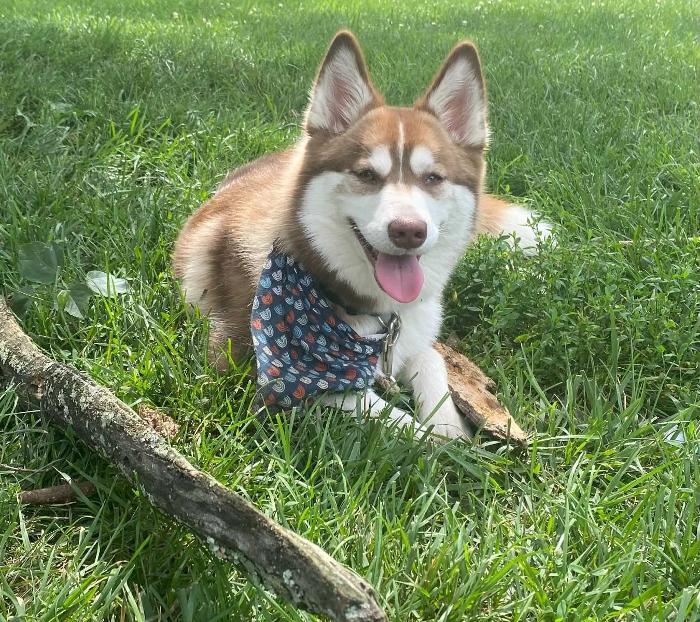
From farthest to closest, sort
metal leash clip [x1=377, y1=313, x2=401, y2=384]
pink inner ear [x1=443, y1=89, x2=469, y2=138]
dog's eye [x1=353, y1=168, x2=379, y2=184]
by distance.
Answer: pink inner ear [x1=443, y1=89, x2=469, y2=138], metal leash clip [x1=377, y1=313, x2=401, y2=384], dog's eye [x1=353, y1=168, x2=379, y2=184]

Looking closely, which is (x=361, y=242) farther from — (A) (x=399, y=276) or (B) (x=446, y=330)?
(B) (x=446, y=330)

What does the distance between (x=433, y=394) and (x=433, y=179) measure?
783 mm

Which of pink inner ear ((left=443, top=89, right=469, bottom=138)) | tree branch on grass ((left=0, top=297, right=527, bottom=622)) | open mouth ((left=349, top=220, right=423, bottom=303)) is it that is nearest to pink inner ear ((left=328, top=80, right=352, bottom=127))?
pink inner ear ((left=443, top=89, right=469, bottom=138))

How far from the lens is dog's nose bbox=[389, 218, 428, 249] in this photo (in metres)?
2.32


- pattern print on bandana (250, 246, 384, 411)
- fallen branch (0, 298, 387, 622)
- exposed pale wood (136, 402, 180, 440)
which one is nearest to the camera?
fallen branch (0, 298, 387, 622)

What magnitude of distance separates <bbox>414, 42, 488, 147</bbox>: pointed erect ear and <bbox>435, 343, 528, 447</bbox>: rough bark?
0.87 m

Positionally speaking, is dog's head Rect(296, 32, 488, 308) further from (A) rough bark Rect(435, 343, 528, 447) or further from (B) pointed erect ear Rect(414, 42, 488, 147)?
(A) rough bark Rect(435, 343, 528, 447)

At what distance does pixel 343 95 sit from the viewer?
276 cm

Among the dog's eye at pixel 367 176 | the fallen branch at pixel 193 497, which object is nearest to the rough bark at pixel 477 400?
the dog's eye at pixel 367 176

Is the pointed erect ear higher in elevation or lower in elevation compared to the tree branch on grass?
higher

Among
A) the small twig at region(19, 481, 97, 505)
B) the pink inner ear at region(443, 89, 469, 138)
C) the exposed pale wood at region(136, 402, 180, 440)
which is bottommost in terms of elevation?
the small twig at region(19, 481, 97, 505)

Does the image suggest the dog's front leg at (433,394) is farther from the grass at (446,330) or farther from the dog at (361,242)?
the grass at (446,330)

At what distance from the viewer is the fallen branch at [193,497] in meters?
1.34

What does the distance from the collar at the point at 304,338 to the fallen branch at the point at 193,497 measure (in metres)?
0.61
